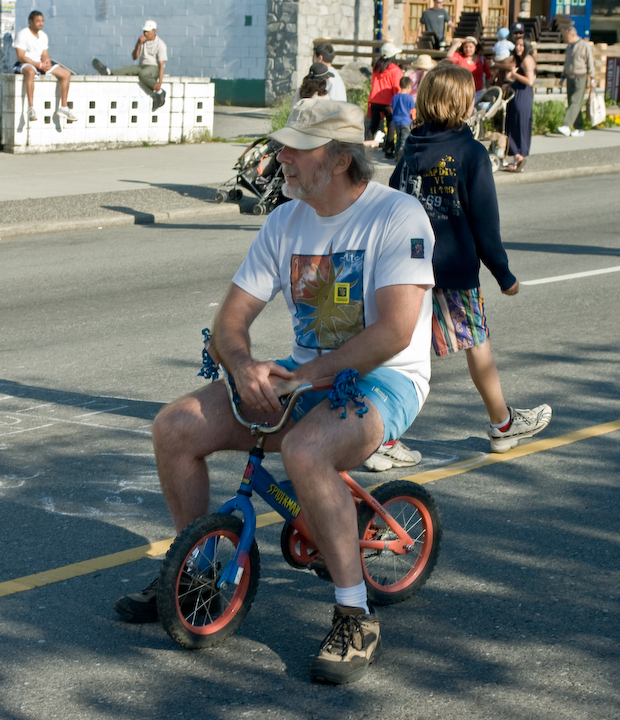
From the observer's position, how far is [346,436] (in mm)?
Answer: 3463

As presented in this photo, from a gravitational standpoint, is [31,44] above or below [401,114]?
above

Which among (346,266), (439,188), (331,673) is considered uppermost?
(439,188)

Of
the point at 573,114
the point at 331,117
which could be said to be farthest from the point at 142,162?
the point at 331,117

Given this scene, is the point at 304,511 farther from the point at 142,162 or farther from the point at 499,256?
the point at 142,162

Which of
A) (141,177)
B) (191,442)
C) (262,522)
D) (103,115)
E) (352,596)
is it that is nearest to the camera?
(352,596)

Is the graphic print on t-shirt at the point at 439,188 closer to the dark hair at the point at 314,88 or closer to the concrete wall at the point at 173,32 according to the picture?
the dark hair at the point at 314,88

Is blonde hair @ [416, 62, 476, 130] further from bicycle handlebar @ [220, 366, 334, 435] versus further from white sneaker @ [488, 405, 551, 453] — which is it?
bicycle handlebar @ [220, 366, 334, 435]

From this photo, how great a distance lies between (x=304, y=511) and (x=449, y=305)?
2.34 metres

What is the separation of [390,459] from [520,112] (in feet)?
44.4

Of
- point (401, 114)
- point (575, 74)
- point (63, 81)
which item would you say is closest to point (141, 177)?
point (63, 81)

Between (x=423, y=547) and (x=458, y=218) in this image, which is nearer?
(x=423, y=547)

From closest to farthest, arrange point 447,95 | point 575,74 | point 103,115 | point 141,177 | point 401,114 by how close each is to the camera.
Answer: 1. point 447,95
2. point 141,177
3. point 401,114
4. point 103,115
5. point 575,74

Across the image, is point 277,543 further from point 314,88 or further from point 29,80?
point 29,80

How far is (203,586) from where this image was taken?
3.57 metres
